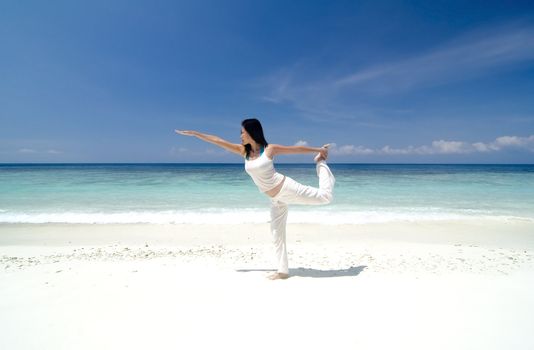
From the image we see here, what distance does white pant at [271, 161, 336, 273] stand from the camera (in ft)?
13.7

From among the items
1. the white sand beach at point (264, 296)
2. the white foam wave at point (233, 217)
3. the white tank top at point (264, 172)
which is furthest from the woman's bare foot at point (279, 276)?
the white foam wave at point (233, 217)

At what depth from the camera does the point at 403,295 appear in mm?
3717

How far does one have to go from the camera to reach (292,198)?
4223 millimetres

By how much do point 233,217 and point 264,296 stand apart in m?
7.09

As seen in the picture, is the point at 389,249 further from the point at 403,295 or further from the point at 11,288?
the point at 11,288

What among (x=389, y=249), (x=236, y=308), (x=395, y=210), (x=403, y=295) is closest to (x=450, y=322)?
(x=403, y=295)

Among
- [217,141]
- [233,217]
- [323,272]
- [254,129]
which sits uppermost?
[254,129]

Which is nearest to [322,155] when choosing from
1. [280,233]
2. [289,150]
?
[289,150]

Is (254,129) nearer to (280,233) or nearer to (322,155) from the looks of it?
(322,155)

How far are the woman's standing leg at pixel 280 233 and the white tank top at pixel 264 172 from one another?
429 millimetres

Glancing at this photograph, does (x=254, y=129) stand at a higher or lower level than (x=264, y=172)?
higher

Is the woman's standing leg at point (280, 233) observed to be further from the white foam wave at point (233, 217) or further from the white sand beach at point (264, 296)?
the white foam wave at point (233, 217)

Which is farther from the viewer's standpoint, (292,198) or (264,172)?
(292,198)

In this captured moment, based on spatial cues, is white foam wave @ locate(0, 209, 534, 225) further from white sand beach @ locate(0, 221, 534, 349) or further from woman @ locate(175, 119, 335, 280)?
woman @ locate(175, 119, 335, 280)
